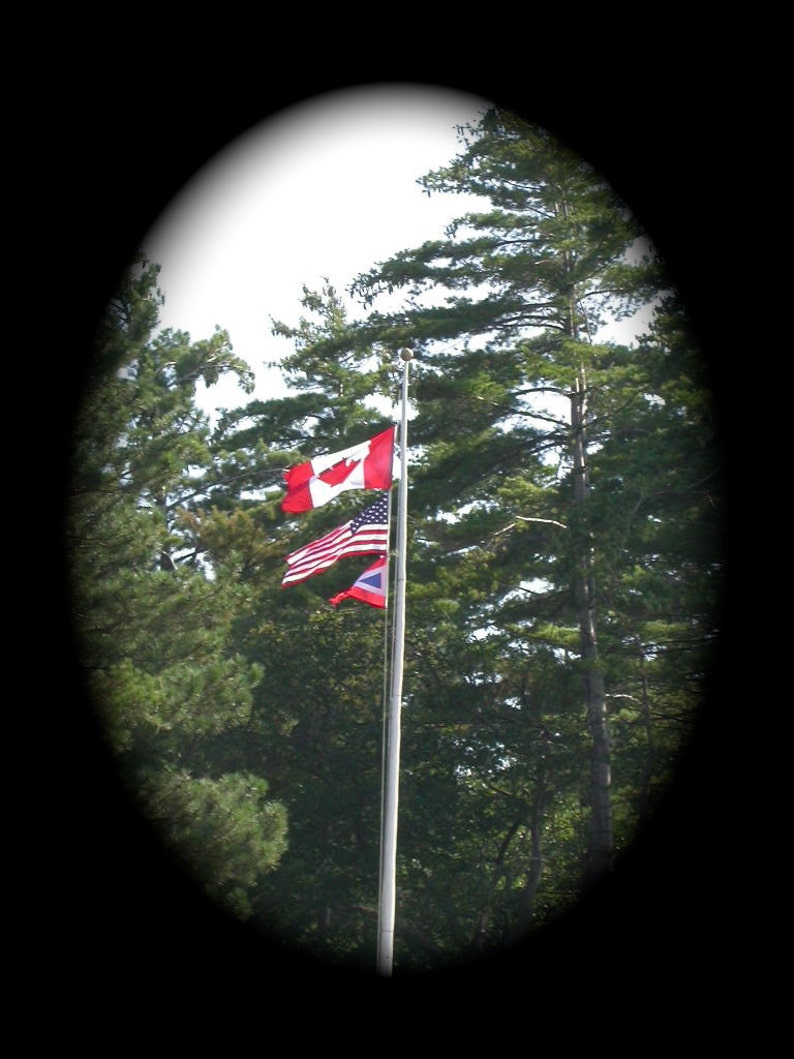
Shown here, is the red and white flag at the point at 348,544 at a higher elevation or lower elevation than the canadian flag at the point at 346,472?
lower

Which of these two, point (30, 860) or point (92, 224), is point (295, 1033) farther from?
point (92, 224)

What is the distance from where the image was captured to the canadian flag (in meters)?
12.9

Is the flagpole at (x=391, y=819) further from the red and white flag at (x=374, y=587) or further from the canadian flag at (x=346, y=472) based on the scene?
the canadian flag at (x=346, y=472)

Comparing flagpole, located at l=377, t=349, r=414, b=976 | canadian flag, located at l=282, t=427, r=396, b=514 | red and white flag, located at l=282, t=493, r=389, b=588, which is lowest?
flagpole, located at l=377, t=349, r=414, b=976

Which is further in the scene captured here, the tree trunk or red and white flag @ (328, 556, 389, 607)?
the tree trunk

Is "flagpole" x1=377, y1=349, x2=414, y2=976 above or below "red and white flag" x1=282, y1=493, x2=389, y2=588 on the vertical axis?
below

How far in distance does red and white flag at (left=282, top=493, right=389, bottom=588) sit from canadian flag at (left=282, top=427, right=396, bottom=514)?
0.28 meters

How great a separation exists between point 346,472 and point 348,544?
0.81 m

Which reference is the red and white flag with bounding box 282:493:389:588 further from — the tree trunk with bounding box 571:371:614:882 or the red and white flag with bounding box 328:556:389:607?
the tree trunk with bounding box 571:371:614:882

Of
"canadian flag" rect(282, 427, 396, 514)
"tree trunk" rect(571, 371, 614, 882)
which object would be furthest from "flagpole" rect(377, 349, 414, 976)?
"tree trunk" rect(571, 371, 614, 882)

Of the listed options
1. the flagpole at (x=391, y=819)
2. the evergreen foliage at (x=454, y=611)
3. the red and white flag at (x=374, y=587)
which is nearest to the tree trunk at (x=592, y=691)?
the evergreen foliage at (x=454, y=611)

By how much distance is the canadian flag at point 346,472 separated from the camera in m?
12.9

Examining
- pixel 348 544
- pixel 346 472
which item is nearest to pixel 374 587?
pixel 348 544

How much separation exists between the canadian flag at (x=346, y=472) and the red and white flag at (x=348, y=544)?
0.28 m
